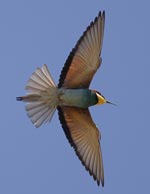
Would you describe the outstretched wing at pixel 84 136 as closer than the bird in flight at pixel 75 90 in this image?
No

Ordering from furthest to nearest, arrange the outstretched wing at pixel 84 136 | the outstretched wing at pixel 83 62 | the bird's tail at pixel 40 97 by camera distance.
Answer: the outstretched wing at pixel 84 136 < the outstretched wing at pixel 83 62 < the bird's tail at pixel 40 97

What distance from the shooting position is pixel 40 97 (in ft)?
21.2

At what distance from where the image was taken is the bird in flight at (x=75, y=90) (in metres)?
6.40

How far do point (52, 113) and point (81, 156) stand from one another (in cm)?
52

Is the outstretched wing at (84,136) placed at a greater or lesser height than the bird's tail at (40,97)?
lesser

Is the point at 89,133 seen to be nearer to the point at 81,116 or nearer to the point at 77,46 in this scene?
the point at 81,116

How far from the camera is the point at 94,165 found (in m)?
6.72

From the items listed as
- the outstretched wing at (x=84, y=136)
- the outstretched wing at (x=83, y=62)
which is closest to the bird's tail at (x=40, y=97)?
the outstretched wing at (x=83, y=62)

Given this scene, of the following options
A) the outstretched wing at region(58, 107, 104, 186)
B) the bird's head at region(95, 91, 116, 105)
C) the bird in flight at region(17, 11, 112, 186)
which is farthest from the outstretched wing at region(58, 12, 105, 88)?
the outstretched wing at region(58, 107, 104, 186)

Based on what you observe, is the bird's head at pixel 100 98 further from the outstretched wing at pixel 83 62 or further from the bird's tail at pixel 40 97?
the bird's tail at pixel 40 97

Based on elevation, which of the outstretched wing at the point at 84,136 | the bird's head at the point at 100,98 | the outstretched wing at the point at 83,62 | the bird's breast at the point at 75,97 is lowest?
the outstretched wing at the point at 84,136

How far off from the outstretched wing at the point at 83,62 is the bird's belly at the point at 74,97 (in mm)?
55

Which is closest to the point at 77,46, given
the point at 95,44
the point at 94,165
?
the point at 95,44

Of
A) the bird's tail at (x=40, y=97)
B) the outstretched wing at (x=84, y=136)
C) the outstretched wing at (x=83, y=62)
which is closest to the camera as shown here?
the bird's tail at (x=40, y=97)
